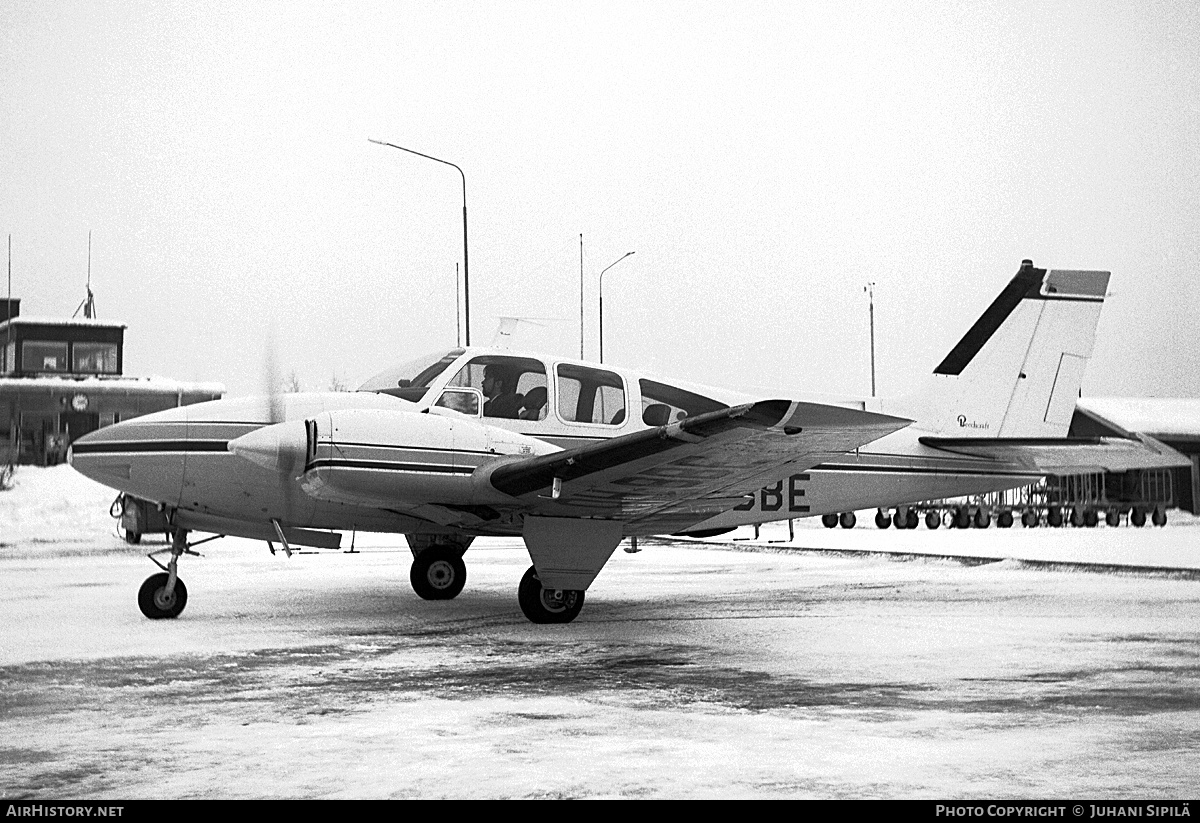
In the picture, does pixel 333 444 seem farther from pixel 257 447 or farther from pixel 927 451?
pixel 927 451

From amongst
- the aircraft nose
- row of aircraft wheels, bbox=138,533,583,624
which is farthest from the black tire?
the aircraft nose

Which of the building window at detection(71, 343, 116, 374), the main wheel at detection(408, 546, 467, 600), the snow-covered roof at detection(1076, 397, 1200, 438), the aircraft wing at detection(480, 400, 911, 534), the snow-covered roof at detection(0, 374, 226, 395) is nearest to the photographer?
the aircraft wing at detection(480, 400, 911, 534)

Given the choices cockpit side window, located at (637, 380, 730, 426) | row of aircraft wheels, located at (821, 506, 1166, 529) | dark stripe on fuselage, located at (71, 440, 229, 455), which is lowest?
row of aircraft wheels, located at (821, 506, 1166, 529)

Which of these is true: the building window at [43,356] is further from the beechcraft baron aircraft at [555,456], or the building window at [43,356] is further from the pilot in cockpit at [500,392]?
the pilot in cockpit at [500,392]

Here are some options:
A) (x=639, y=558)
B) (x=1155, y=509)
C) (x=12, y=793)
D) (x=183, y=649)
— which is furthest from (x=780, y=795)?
(x=1155, y=509)

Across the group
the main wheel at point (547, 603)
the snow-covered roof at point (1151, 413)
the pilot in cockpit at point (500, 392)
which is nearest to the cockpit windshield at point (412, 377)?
the pilot in cockpit at point (500, 392)

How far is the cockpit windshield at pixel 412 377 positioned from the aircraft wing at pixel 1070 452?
6015 millimetres

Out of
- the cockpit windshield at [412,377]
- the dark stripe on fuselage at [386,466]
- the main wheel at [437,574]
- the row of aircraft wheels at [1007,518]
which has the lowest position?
the row of aircraft wheels at [1007,518]

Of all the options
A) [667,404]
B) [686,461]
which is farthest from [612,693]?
[667,404]

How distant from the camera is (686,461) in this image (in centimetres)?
878

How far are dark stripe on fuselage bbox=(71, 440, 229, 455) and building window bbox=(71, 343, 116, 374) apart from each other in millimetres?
24794

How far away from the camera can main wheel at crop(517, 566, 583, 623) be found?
1005 cm

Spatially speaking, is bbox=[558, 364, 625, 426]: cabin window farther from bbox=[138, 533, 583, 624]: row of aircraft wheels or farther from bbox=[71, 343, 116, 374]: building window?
bbox=[71, 343, 116, 374]: building window

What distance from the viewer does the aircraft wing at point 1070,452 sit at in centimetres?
1199
